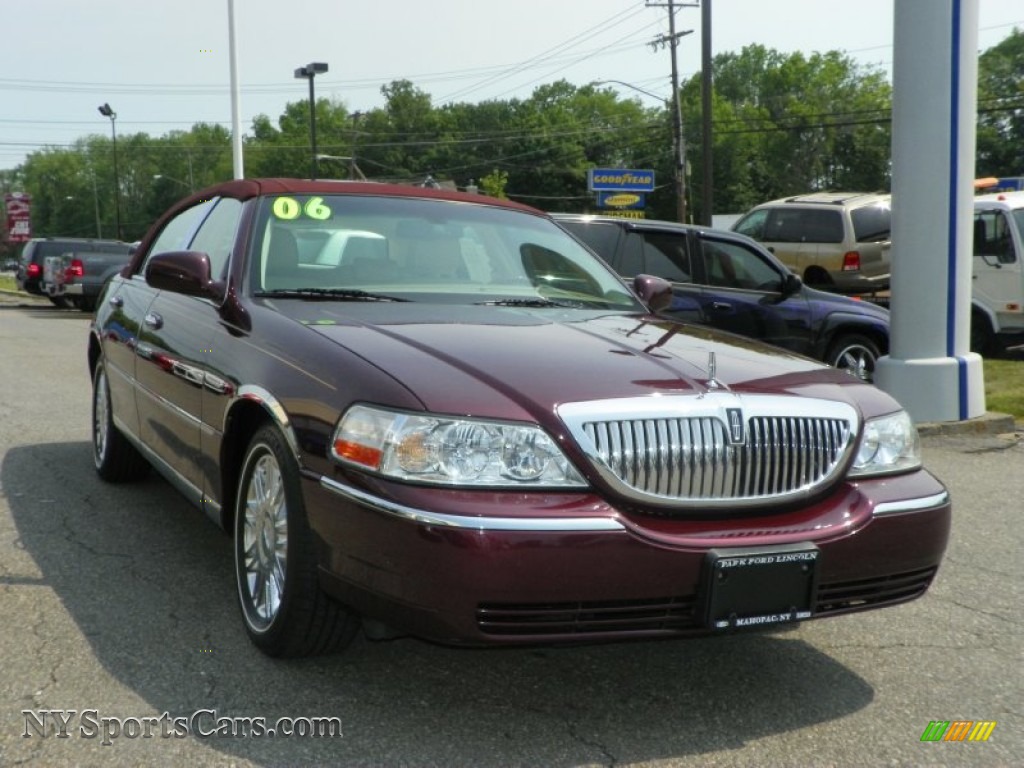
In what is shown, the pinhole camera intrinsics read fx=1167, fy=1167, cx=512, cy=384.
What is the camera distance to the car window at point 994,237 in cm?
1497

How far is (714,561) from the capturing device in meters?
2.97

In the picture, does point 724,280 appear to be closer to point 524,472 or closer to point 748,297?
point 748,297

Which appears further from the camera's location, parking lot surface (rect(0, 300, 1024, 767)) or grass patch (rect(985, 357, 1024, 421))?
grass patch (rect(985, 357, 1024, 421))

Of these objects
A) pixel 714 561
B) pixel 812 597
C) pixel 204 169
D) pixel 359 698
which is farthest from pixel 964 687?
pixel 204 169

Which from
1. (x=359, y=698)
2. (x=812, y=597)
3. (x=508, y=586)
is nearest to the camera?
(x=508, y=586)

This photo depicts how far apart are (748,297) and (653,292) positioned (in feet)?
19.6

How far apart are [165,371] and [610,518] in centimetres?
252

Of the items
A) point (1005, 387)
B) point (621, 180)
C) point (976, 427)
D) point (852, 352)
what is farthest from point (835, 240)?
point (621, 180)

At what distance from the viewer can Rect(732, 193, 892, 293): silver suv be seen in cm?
1920

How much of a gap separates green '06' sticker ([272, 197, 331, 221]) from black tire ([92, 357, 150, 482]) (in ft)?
6.20

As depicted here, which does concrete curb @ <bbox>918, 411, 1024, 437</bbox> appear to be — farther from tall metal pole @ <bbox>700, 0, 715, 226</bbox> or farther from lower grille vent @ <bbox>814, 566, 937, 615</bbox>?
tall metal pole @ <bbox>700, 0, 715, 226</bbox>

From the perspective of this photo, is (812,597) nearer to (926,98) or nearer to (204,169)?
(926,98)

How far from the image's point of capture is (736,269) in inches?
428

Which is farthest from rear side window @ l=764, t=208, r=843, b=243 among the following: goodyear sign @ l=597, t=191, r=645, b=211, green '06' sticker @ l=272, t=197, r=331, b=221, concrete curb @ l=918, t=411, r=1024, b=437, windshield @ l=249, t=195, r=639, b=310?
goodyear sign @ l=597, t=191, r=645, b=211
